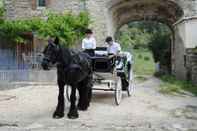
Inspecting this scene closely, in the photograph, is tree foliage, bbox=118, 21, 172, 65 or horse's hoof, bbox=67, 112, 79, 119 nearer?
horse's hoof, bbox=67, 112, 79, 119

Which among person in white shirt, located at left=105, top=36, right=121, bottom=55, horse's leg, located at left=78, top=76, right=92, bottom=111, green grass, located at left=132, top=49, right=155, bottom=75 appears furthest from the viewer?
green grass, located at left=132, top=49, right=155, bottom=75

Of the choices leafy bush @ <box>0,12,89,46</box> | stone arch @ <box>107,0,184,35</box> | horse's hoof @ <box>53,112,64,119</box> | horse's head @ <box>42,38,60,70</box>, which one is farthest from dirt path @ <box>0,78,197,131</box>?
stone arch @ <box>107,0,184,35</box>

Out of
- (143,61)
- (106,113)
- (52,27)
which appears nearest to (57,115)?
(106,113)

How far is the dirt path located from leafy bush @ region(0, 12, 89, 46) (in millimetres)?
4389

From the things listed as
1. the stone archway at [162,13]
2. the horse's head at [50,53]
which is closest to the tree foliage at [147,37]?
the stone archway at [162,13]

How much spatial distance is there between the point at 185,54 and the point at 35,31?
6519 millimetres

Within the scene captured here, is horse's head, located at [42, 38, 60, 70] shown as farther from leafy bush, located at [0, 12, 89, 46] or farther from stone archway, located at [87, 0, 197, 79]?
stone archway, located at [87, 0, 197, 79]

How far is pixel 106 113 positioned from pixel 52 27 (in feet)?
27.1

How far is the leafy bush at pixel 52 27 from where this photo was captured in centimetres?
1814

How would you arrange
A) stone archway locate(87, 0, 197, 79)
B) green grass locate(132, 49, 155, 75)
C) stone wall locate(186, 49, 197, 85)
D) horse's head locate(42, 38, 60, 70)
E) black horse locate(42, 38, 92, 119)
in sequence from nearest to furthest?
horse's head locate(42, 38, 60, 70)
black horse locate(42, 38, 92, 119)
stone wall locate(186, 49, 197, 85)
stone archway locate(87, 0, 197, 79)
green grass locate(132, 49, 155, 75)

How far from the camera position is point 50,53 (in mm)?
9680

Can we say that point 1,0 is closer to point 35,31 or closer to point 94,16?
point 35,31

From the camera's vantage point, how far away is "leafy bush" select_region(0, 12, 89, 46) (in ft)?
59.5

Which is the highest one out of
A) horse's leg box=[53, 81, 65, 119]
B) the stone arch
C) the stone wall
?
the stone arch
